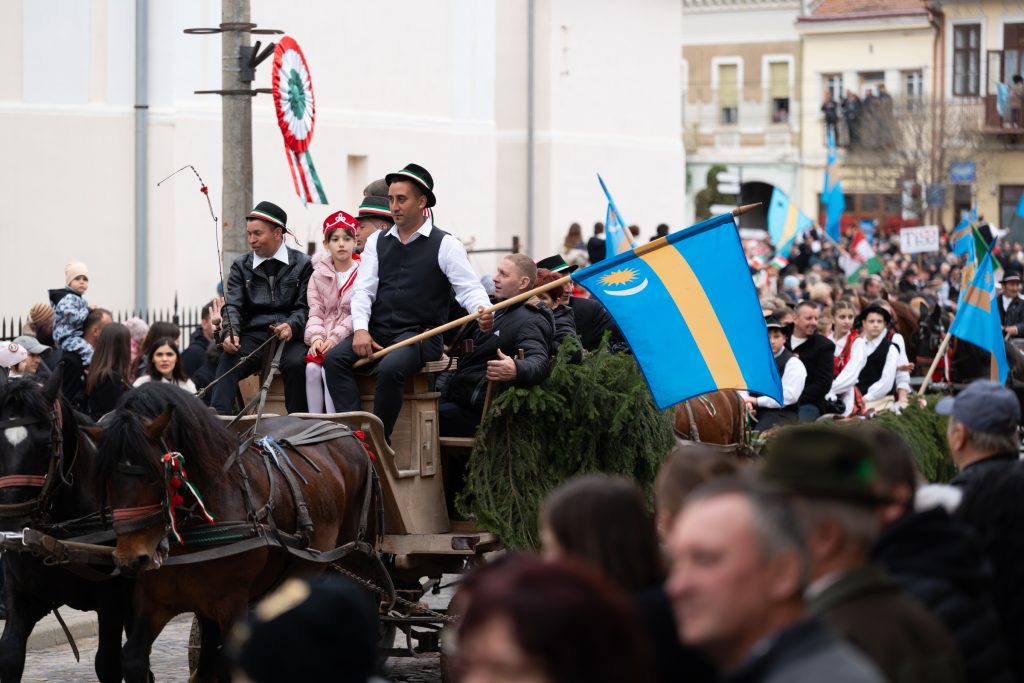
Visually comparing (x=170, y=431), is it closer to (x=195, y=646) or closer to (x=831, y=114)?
(x=195, y=646)

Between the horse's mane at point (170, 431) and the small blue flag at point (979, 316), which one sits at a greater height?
the small blue flag at point (979, 316)

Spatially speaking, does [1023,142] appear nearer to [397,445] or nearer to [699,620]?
[397,445]

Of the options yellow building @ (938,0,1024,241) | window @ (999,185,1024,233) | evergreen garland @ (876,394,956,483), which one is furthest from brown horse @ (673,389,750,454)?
window @ (999,185,1024,233)

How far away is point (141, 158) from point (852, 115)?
38759 mm

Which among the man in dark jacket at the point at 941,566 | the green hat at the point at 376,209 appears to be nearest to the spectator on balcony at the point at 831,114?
the green hat at the point at 376,209

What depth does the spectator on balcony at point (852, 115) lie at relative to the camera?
5622 cm

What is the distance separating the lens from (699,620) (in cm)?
318

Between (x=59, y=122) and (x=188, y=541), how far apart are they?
46.9 ft

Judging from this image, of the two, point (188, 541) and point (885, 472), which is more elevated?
point (885, 472)

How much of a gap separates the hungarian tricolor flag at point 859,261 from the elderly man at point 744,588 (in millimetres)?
26701

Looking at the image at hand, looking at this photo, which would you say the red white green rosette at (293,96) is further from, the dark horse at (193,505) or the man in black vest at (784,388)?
the dark horse at (193,505)

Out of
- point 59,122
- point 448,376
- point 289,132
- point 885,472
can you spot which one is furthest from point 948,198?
point 885,472

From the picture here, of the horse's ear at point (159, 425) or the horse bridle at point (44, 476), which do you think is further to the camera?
the horse bridle at point (44, 476)

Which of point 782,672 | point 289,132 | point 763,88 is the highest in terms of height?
point 763,88
